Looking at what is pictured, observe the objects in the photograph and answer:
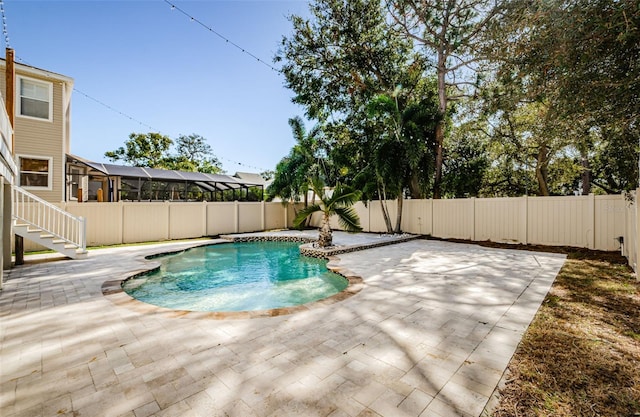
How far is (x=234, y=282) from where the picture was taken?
6301mm

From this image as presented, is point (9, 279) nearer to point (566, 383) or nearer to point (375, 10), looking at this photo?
point (566, 383)

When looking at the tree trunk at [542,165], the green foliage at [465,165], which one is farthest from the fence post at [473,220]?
the tree trunk at [542,165]

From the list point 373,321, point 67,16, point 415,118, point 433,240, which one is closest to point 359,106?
point 415,118

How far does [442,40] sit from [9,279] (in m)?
14.7

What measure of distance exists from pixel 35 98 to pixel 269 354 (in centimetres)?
1296

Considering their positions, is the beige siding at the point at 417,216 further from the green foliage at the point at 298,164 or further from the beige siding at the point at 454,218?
the green foliage at the point at 298,164

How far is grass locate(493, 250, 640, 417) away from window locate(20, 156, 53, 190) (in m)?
13.8

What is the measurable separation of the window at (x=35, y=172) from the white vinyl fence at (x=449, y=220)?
75.4 inches

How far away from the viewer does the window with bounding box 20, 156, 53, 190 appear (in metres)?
9.58

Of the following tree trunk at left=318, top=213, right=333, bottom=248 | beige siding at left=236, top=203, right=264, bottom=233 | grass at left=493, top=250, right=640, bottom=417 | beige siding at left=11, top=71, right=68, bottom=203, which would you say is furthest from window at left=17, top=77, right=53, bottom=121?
grass at left=493, top=250, right=640, bottom=417

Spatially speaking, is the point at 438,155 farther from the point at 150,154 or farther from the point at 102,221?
the point at 150,154

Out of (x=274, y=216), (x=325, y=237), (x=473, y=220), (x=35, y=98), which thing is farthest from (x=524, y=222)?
(x=35, y=98)

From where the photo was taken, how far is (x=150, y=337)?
119 inches

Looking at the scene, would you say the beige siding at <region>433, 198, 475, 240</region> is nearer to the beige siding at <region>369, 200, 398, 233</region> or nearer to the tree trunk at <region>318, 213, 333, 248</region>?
the beige siding at <region>369, 200, 398, 233</region>
